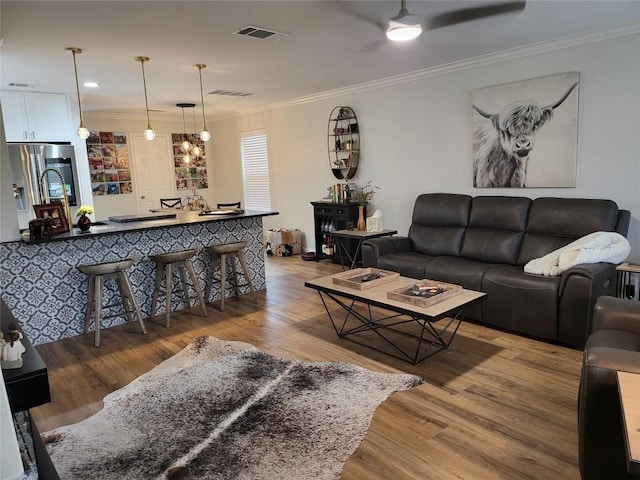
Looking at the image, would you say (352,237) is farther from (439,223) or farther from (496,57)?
(496,57)

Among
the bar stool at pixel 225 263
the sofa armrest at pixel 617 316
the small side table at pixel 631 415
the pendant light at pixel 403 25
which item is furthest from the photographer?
the bar stool at pixel 225 263

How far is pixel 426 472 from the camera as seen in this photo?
80.3 inches

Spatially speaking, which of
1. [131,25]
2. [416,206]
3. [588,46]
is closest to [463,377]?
[416,206]

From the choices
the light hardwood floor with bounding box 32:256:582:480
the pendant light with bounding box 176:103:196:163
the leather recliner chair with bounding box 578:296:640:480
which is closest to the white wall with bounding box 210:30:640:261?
the pendant light with bounding box 176:103:196:163

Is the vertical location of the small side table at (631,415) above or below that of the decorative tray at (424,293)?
above

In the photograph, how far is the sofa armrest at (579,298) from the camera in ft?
10.3

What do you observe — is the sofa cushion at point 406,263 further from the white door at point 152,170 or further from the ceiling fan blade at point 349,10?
the white door at point 152,170

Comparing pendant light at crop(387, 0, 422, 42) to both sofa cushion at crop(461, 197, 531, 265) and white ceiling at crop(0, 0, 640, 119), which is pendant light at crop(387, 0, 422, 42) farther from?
sofa cushion at crop(461, 197, 531, 265)

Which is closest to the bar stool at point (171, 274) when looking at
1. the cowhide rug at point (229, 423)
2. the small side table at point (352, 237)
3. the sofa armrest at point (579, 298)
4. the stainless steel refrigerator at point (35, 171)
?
the cowhide rug at point (229, 423)

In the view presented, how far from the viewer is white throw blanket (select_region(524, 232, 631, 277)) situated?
3.32 meters

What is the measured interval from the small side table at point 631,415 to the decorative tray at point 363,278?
6.43 ft

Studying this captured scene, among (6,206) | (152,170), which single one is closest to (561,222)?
(6,206)

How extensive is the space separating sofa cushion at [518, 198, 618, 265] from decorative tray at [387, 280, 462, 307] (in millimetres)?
1231

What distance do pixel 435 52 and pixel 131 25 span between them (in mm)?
2815
